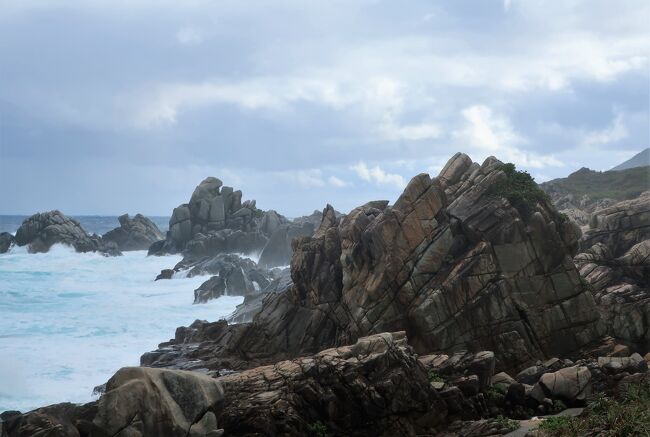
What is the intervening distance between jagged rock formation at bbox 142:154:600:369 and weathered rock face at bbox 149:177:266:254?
6372 cm

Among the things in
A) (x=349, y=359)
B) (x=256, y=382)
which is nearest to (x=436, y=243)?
(x=349, y=359)

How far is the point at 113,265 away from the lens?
309ft

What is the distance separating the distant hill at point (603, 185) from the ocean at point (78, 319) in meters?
58.4

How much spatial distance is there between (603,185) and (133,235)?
287ft

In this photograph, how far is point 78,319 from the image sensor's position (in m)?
53.4

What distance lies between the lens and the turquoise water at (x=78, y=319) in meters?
35.3

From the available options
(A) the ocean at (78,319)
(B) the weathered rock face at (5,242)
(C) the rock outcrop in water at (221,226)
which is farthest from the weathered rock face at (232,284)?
(B) the weathered rock face at (5,242)

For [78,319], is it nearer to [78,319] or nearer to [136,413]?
[78,319]

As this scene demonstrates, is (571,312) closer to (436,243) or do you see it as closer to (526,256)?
(526,256)

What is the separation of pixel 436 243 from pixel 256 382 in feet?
44.5

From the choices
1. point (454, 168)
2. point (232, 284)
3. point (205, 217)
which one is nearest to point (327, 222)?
point (454, 168)

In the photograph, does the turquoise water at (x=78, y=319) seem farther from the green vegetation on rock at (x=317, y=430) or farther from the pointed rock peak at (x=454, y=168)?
the pointed rock peak at (x=454, y=168)

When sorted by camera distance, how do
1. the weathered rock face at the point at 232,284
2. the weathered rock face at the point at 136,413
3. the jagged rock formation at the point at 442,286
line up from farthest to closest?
the weathered rock face at the point at 232,284
the jagged rock formation at the point at 442,286
the weathered rock face at the point at 136,413

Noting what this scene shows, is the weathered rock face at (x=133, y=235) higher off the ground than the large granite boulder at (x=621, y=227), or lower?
higher
